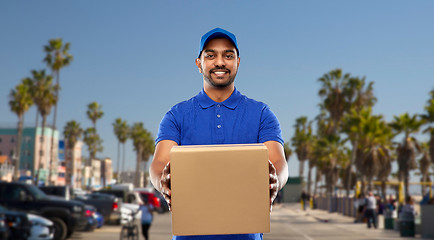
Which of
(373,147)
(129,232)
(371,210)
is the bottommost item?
(129,232)

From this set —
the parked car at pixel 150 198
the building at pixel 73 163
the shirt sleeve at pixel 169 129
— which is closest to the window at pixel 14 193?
the shirt sleeve at pixel 169 129

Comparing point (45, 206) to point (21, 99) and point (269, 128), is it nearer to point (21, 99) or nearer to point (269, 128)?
point (269, 128)

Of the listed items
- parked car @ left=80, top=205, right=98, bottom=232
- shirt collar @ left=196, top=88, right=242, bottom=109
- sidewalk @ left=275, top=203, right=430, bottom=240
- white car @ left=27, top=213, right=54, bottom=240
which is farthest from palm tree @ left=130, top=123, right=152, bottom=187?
shirt collar @ left=196, top=88, right=242, bottom=109

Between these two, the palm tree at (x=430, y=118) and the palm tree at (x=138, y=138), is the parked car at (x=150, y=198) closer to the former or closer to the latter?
the palm tree at (x=430, y=118)

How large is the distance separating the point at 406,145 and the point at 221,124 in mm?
55073

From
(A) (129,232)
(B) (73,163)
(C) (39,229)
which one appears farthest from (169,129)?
(B) (73,163)

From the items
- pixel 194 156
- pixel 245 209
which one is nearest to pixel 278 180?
pixel 245 209

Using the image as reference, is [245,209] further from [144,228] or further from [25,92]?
[25,92]

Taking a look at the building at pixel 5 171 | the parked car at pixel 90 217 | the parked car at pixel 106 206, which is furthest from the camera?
the building at pixel 5 171

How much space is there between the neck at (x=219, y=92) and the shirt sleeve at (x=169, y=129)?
223 mm

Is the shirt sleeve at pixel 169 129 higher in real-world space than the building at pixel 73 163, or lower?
lower

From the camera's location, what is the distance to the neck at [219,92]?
3.28m

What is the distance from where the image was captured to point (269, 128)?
3199 mm

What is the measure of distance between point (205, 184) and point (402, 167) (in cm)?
5578
